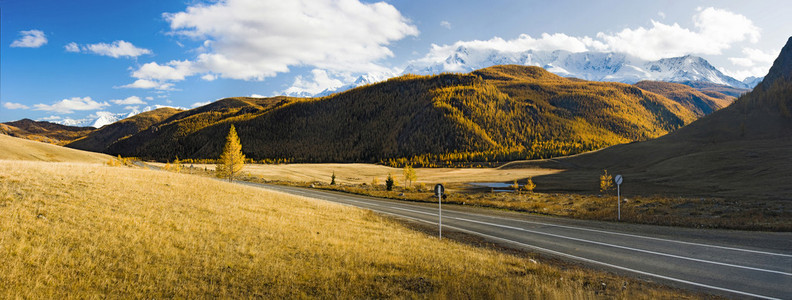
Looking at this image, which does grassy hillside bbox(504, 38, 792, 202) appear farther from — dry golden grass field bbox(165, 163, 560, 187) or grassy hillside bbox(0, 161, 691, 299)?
grassy hillside bbox(0, 161, 691, 299)

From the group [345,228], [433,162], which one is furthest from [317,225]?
[433,162]

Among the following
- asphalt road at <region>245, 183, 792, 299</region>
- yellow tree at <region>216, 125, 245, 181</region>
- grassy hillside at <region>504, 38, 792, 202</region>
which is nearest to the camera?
asphalt road at <region>245, 183, 792, 299</region>

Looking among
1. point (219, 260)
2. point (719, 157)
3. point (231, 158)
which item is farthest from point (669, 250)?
point (719, 157)

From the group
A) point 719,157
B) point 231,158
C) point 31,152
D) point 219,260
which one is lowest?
point 219,260

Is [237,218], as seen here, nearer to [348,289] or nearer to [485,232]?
[348,289]

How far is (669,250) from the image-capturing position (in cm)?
1427

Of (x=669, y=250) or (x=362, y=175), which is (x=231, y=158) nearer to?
(x=669, y=250)

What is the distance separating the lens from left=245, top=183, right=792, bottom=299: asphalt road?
410 inches

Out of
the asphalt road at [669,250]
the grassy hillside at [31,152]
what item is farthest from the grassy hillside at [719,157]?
the grassy hillside at [31,152]

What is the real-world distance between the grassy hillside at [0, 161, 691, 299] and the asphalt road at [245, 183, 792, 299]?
2.24 metres

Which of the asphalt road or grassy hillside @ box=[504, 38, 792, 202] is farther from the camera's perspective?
grassy hillside @ box=[504, 38, 792, 202]

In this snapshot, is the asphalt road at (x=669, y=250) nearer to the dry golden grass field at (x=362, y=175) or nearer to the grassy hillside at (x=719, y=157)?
the grassy hillside at (x=719, y=157)

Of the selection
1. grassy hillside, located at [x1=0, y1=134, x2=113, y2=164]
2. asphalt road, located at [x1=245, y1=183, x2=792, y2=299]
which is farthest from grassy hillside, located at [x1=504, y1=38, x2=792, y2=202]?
grassy hillside, located at [x1=0, y1=134, x2=113, y2=164]

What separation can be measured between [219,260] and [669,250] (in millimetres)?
16771
